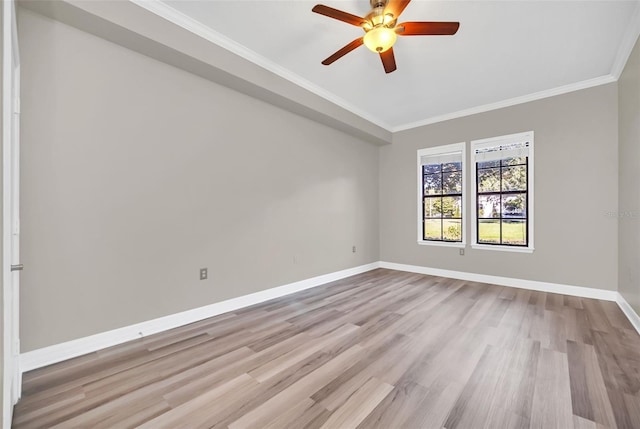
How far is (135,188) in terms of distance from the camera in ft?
7.93

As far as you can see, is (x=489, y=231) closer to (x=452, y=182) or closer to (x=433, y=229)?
(x=433, y=229)

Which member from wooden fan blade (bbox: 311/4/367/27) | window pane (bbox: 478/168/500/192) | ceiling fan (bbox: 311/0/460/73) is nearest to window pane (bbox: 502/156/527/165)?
window pane (bbox: 478/168/500/192)

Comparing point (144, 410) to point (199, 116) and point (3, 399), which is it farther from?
point (199, 116)

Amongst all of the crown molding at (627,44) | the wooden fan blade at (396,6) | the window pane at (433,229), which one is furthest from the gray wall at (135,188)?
the crown molding at (627,44)

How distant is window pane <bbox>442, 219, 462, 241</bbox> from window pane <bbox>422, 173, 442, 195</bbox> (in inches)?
23.2

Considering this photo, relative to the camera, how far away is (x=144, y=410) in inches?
60.1

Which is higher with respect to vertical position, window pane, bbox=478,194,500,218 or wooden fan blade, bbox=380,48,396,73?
wooden fan blade, bbox=380,48,396,73

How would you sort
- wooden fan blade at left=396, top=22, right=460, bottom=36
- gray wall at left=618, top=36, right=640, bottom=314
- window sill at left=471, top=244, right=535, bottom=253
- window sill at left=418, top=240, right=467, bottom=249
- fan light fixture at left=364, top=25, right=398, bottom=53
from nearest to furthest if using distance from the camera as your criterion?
1. wooden fan blade at left=396, top=22, right=460, bottom=36
2. fan light fixture at left=364, top=25, right=398, bottom=53
3. gray wall at left=618, top=36, right=640, bottom=314
4. window sill at left=471, top=244, right=535, bottom=253
5. window sill at left=418, top=240, right=467, bottom=249

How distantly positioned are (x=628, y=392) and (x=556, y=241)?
8.91 feet

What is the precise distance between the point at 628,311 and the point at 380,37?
383 centimetres

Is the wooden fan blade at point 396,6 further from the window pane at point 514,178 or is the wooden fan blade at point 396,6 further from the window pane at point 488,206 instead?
the window pane at point 488,206

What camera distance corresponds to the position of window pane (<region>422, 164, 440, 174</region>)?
16.6 feet

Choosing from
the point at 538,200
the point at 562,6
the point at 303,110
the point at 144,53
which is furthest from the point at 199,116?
the point at 538,200

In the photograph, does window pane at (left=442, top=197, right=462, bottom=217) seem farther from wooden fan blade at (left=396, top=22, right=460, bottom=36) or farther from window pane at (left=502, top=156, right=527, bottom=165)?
wooden fan blade at (left=396, top=22, right=460, bottom=36)
